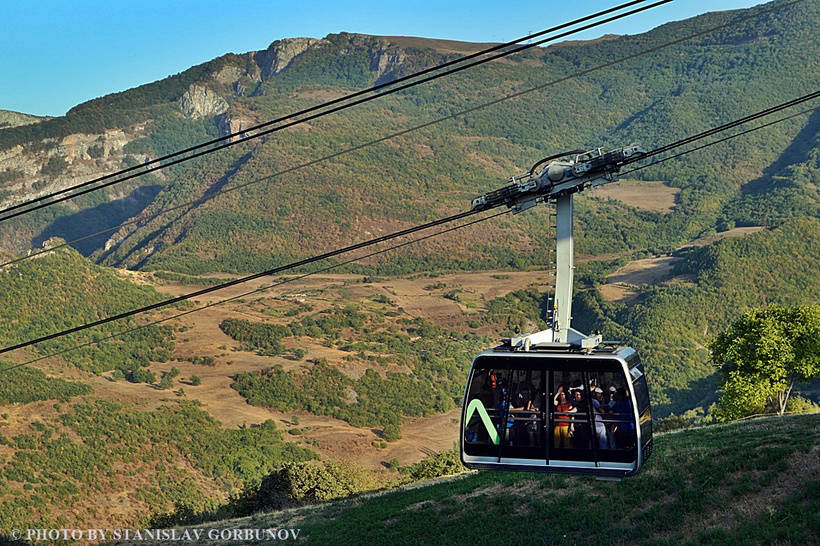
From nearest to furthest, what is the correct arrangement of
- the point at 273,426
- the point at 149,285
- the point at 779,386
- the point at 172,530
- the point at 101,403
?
the point at 172,530
the point at 779,386
the point at 101,403
the point at 273,426
the point at 149,285

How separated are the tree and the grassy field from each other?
19.6m

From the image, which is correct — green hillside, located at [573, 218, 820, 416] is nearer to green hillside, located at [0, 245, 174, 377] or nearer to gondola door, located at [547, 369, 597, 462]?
green hillside, located at [0, 245, 174, 377]

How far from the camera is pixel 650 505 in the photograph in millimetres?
22375

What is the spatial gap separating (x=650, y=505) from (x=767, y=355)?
31.4 meters

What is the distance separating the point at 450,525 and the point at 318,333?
14576cm

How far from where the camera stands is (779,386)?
4966cm

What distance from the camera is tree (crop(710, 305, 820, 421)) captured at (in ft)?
161

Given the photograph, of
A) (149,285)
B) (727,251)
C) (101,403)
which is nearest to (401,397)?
(101,403)

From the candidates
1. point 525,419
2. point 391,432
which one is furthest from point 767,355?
point 391,432

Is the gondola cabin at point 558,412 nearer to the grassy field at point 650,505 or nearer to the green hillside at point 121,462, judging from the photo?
the grassy field at point 650,505

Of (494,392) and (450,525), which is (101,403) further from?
(494,392)

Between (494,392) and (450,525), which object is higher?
(494,392)

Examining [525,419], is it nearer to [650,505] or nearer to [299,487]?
[650,505]

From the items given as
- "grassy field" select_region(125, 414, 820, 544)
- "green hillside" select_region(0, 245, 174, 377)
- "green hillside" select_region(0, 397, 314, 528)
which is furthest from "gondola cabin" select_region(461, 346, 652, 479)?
"green hillside" select_region(0, 245, 174, 377)
